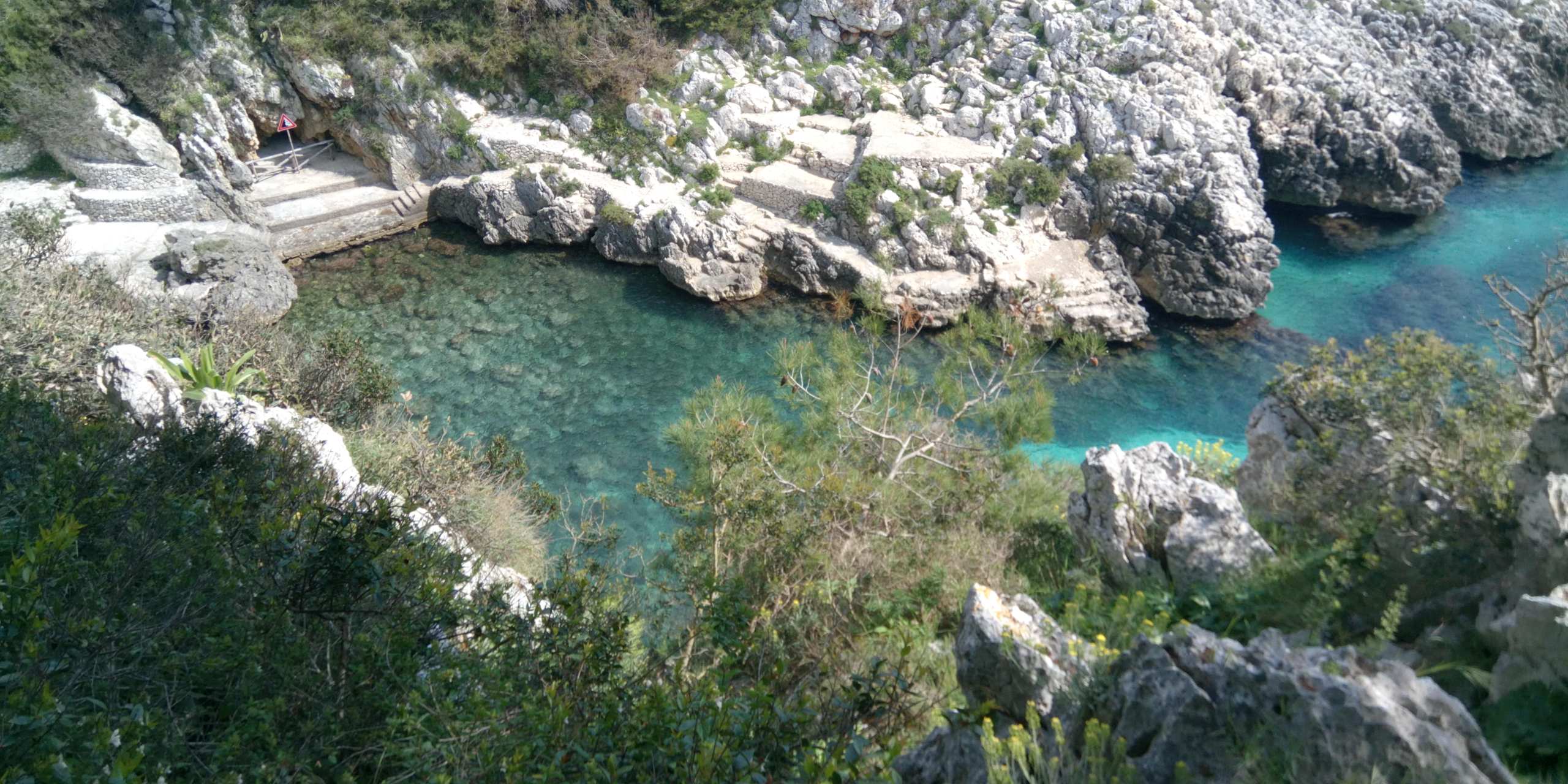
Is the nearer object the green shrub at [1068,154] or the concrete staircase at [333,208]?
the concrete staircase at [333,208]

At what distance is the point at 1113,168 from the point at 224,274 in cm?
1713

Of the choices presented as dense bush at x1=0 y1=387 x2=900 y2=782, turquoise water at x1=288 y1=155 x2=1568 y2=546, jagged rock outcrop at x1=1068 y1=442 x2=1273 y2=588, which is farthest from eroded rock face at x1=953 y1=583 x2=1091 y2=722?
turquoise water at x1=288 y1=155 x2=1568 y2=546

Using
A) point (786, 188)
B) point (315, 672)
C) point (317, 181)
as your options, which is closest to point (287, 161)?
point (317, 181)

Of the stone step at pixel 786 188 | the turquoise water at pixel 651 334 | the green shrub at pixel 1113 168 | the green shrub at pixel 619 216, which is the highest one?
the green shrub at pixel 1113 168

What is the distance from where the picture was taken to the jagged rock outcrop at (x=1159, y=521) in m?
5.94

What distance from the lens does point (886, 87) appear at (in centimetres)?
2052

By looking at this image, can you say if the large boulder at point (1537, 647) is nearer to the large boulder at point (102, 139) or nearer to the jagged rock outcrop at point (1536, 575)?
the jagged rock outcrop at point (1536, 575)

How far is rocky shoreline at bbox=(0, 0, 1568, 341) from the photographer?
1677 cm

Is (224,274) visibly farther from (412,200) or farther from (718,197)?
(718,197)

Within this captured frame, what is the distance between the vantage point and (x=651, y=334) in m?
15.8

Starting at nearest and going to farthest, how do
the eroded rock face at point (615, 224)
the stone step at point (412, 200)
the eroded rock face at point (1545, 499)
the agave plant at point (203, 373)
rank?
Result: the eroded rock face at point (1545, 499)
the agave plant at point (203, 373)
the eroded rock face at point (615, 224)
the stone step at point (412, 200)

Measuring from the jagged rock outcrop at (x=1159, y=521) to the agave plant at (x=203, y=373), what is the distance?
9.17m

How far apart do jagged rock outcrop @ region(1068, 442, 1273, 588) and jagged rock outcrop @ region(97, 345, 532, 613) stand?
4.64m

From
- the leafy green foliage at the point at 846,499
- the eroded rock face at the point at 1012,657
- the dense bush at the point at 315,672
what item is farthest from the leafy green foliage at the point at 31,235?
the eroded rock face at the point at 1012,657
